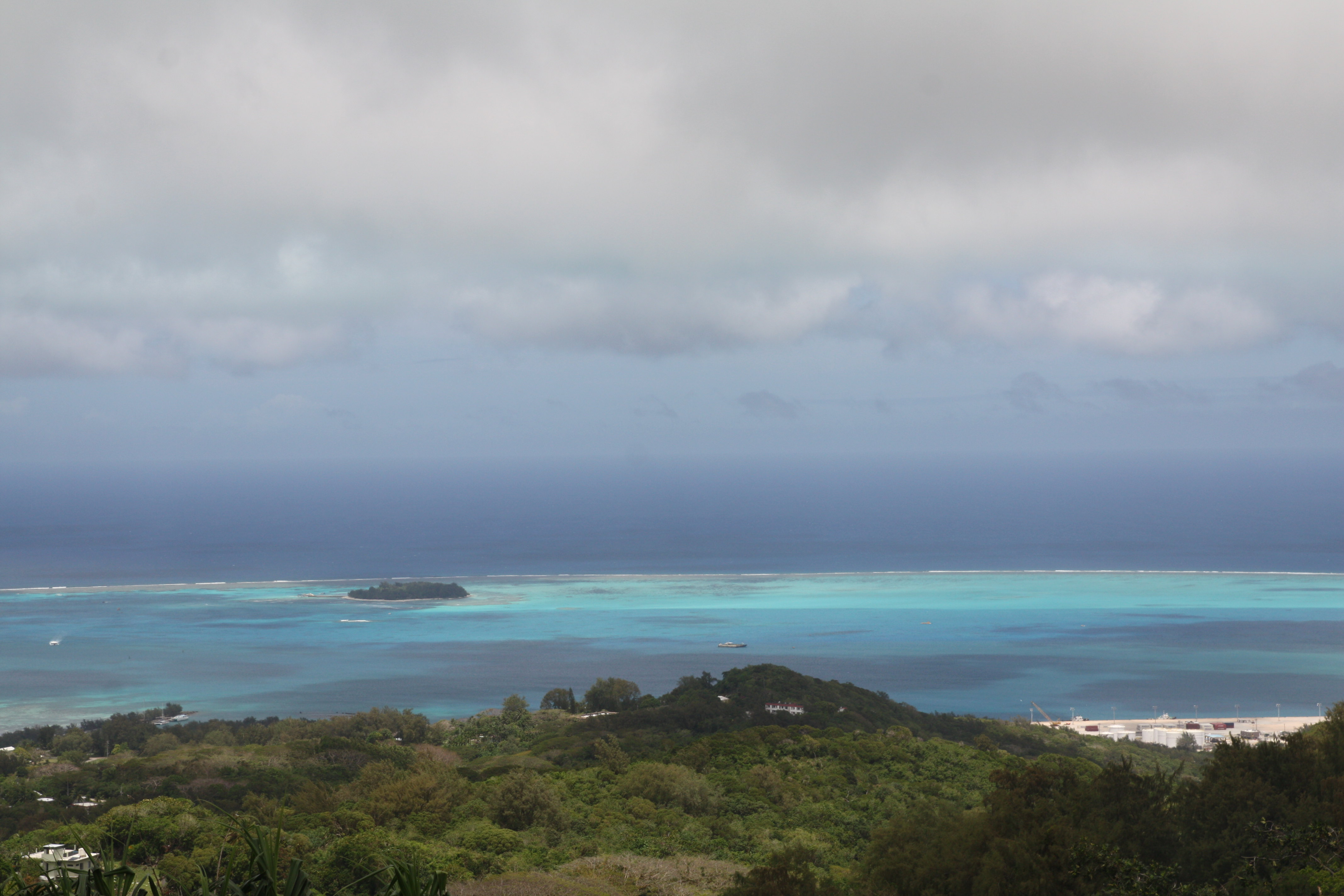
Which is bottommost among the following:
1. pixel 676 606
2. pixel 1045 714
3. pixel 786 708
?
pixel 1045 714

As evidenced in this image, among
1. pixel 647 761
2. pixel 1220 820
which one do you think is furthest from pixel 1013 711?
pixel 1220 820

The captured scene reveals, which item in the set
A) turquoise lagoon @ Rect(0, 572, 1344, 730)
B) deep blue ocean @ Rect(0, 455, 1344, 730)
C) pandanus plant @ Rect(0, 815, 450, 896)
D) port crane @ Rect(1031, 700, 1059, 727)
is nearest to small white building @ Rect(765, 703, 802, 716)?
port crane @ Rect(1031, 700, 1059, 727)

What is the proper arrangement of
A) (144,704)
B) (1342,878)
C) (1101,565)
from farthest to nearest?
(1101,565), (144,704), (1342,878)

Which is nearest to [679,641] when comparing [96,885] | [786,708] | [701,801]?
[786,708]

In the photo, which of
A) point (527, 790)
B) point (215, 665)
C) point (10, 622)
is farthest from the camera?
point (10, 622)

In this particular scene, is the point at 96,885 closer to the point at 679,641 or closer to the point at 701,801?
the point at 701,801

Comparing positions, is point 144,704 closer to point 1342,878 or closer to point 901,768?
point 901,768
